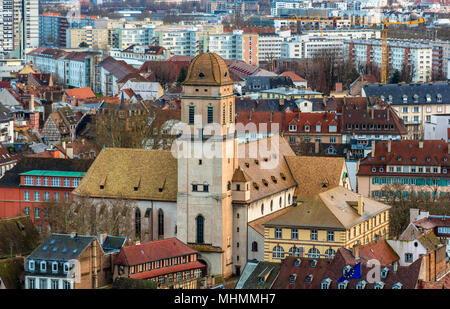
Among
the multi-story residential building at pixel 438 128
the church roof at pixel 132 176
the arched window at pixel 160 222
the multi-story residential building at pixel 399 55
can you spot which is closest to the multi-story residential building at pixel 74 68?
the multi-story residential building at pixel 399 55

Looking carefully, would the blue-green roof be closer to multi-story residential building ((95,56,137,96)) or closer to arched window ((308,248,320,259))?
arched window ((308,248,320,259))

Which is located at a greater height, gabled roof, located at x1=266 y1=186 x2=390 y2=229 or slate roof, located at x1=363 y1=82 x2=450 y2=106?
slate roof, located at x1=363 y1=82 x2=450 y2=106

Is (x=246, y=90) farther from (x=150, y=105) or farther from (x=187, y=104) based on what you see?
(x=187, y=104)

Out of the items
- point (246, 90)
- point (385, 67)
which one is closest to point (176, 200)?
point (246, 90)

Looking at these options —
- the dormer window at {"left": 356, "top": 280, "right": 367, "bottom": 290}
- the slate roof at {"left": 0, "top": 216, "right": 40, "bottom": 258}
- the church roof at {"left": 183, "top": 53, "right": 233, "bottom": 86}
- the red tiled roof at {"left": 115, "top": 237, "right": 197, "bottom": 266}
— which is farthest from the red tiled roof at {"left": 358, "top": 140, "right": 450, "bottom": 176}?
the dormer window at {"left": 356, "top": 280, "right": 367, "bottom": 290}

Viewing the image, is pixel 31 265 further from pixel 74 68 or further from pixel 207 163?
pixel 74 68

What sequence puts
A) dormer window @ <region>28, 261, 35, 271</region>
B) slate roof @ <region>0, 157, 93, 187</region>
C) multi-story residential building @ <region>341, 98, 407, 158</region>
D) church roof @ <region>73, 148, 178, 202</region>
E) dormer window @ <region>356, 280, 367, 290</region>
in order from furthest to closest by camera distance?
multi-story residential building @ <region>341, 98, 407, 158</region>
slate roof @ <region>0, 157, 93, 187</region>
church roof @ <region>73, 148, 178, 202</region>
dormer window @ <region>28, 261, 35, 271</region>
dormer window @ <region>356, 280, 367, 290</region>
